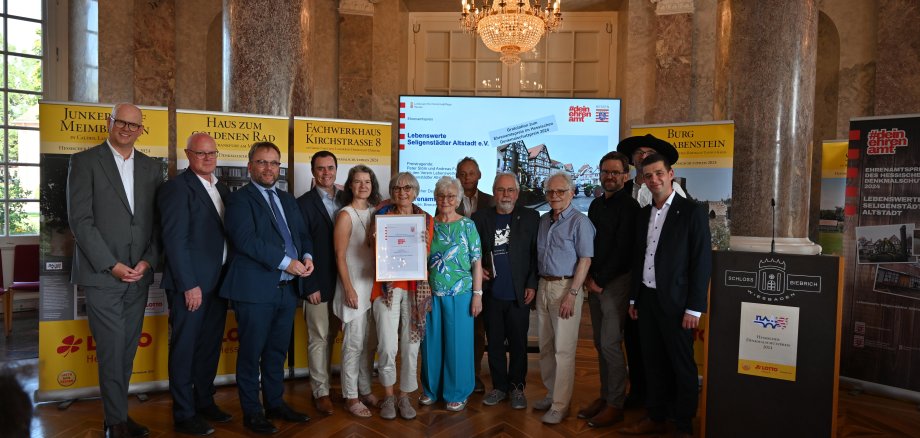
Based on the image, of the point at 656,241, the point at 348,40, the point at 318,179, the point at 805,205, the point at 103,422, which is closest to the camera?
the point at 656,241

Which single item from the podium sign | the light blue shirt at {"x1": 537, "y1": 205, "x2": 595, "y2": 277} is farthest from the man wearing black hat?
the podium sign

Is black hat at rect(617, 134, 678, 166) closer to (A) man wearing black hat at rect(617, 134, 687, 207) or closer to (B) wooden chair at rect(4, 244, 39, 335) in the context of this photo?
(A) man wearing black hat at rect(617, 134, 687, 207)

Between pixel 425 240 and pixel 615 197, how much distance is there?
131 cm

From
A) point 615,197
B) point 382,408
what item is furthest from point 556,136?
point 382,408

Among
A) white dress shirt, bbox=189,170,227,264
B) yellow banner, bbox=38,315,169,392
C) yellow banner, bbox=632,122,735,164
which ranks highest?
yellow banner, bbox=632,122,735,164

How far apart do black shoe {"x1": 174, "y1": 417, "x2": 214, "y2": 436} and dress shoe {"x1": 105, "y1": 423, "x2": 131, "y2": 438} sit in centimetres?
28

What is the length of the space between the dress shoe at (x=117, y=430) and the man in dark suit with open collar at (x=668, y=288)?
10.0 feet

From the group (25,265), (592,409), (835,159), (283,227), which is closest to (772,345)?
(592,409)

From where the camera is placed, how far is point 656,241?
11.6ft

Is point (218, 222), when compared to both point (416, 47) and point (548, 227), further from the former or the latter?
point (416, 47)

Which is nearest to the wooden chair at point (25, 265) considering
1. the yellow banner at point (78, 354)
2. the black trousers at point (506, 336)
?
the yellow banner at point (78, 354)

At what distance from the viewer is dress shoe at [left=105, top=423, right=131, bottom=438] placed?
11.4 feet

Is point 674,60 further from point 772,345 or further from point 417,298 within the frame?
point 417,298

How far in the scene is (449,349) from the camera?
3977 mm
